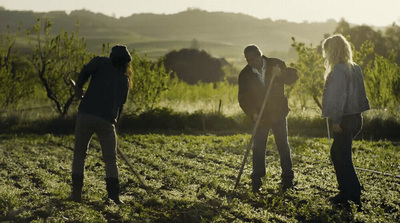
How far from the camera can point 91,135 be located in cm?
680

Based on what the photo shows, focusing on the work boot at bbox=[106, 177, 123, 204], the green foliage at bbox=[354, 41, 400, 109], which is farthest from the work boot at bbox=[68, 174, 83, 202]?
the green foliage at bbox=[354, 41, 400, 109]

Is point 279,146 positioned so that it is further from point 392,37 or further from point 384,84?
point 392,37

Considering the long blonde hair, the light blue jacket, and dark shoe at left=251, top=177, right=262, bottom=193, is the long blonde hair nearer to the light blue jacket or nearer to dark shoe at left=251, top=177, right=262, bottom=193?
the light blue jacket

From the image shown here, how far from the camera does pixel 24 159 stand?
10.8 metres

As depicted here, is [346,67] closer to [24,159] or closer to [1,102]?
[24,159]

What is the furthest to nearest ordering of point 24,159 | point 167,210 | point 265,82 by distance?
point 24,159 → point 265,82 → point 167,210

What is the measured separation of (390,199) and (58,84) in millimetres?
14839

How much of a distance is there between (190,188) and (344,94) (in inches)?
111

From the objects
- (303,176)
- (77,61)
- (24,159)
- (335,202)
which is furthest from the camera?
(77,61)

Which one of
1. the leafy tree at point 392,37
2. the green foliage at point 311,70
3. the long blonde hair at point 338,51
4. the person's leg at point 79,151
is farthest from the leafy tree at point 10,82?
the leafy tree at point 392,37

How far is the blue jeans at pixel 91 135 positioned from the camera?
262 inches

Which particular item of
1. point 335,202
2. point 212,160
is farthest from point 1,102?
point 335,202

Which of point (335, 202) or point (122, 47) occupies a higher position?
point (122, 47)

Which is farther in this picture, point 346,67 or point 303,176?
point 303,176
